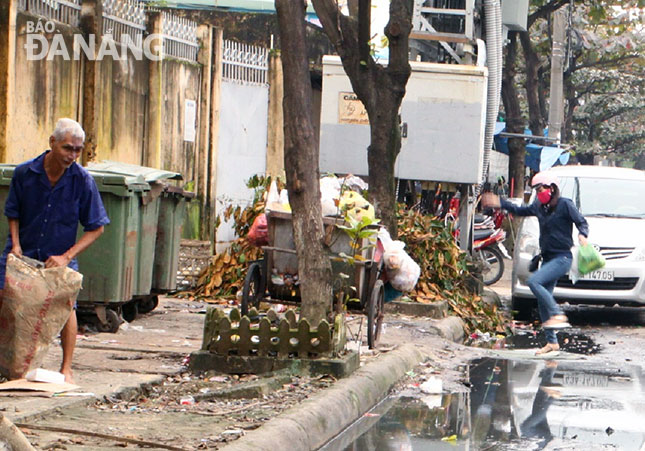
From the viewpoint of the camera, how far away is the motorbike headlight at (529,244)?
13906 mm

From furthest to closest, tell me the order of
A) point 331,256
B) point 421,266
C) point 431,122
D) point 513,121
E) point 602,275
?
point 513,121 < point 431,122 < point 602,275 < point 421,266 < point 331,256

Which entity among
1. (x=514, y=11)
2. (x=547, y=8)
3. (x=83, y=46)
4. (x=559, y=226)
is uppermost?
(x=547, y=8)

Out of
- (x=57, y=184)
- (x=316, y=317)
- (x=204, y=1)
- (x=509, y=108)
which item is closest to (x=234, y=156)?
(x=204, y=1)

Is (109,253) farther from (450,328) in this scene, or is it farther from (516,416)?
(450,328)

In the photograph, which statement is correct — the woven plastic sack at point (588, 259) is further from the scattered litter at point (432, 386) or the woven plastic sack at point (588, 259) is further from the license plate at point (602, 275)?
the scattered litter at point (432, 386)

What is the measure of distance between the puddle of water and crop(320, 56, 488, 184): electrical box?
18.9ft

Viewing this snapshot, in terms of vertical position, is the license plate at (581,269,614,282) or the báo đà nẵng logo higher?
the báo đà nẵng logo

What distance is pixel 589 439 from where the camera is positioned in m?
6.67

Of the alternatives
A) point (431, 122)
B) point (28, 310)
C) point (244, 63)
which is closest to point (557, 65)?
point (244, 63)

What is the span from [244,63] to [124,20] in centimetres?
389

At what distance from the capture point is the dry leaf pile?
13109 millimetres

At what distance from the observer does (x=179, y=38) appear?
14539 mm

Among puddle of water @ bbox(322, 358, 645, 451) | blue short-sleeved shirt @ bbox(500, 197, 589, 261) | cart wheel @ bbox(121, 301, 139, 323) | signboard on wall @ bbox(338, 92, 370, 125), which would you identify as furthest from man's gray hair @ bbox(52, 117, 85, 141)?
signboard on wall @ bbox(338, 92, 370, 125)

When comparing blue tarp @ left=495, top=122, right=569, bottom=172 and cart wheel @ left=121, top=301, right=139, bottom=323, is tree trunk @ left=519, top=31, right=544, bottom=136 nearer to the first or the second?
blue tarp @ left=495, top=122, right=569, bottom=172
